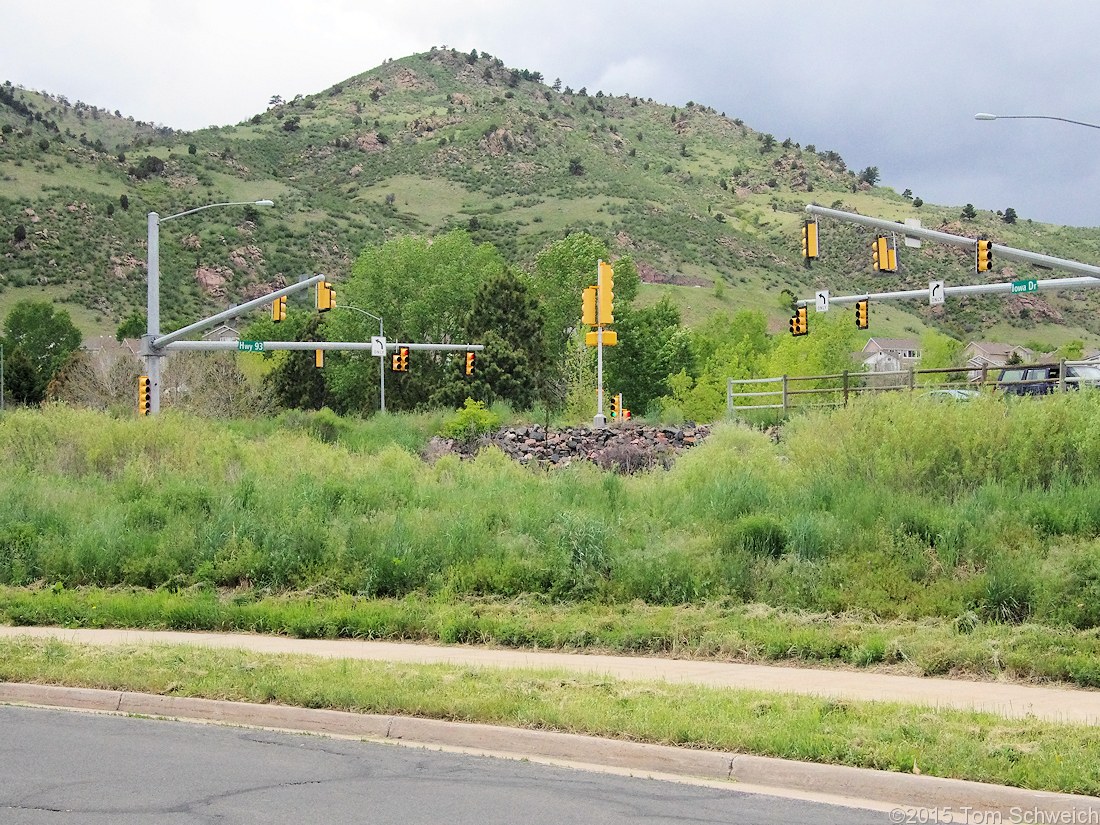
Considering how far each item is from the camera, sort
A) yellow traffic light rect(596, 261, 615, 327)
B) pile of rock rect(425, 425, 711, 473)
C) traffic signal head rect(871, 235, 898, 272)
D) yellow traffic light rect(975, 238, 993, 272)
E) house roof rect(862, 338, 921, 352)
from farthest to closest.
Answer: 1. house roof rect(862, 338, 921, 352)
2. yellow traffic light rect(596, 261, 615, 327)
3. traffic signal head rect(871, 235, 898, 272)
4. yellow traffic light rect(975, 238, 993, 272)
5. pile of rock rect(425, 425, 711, 473)

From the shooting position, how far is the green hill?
98.8 metres

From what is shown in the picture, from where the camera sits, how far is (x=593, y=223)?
400 ft

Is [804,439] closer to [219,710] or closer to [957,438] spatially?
[957,438]

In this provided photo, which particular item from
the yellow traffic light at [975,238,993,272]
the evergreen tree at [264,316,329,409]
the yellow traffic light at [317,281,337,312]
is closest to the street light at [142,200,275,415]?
the yellow traffic light at [317,281,337,312]

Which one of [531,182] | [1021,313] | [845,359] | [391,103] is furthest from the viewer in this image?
[391,103]

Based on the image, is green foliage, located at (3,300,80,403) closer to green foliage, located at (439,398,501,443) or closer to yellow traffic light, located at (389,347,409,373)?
yellow traffic light, located at (389,347,409,373)

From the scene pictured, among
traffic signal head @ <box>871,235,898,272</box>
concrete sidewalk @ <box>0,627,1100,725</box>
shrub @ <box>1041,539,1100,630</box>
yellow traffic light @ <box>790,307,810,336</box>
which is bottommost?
concrete sidewalk @ <box>0,627,1100,725</box>

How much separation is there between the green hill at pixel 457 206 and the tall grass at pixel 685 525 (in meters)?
72.5

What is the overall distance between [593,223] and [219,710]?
11304 centimetres

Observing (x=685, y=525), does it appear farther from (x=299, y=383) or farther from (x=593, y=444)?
(x=299, y=383)

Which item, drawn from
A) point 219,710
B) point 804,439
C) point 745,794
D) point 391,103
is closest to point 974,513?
point 804,439

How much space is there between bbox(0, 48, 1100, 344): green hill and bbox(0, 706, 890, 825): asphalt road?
8416 cm

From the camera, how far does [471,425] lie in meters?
44.2

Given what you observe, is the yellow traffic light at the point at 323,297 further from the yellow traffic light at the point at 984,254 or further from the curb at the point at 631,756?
the curb at the point at 631,756
